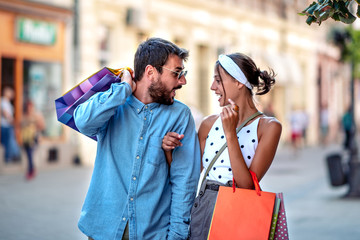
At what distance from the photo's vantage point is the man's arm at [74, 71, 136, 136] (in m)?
3.11

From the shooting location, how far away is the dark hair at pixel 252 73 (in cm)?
339

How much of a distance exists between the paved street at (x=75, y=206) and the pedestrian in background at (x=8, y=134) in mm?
782

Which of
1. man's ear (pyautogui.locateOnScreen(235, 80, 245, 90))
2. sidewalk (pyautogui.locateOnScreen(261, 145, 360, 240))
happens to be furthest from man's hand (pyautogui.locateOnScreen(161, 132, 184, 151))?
sidewalk (pyautogui.locateOnScreen(261, 145, 360, 240))

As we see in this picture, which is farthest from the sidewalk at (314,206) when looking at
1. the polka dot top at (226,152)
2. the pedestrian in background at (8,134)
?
the pedestrian in background at (8,134)

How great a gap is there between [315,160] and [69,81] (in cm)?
919

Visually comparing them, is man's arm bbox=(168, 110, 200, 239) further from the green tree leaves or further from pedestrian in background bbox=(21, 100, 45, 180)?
pedestrian in background bbox=(21, 100, 45, 180)

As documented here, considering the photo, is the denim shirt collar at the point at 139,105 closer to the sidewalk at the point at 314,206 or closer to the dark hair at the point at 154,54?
the dark hair at the point at 154,54

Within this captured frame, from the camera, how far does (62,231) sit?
770 cm

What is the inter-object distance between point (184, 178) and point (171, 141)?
0.22m

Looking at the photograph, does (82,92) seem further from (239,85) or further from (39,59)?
(39,59)

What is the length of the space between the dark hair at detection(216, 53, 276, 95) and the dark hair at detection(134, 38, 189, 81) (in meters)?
0.30

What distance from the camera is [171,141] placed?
3193mm

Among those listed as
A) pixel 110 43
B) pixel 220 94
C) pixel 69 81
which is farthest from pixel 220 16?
pixel 220 94

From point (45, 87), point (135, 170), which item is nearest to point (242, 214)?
point (135, 170)
